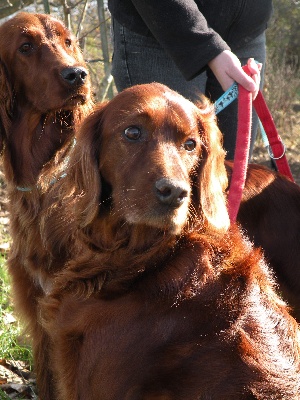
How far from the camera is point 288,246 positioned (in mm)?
3424

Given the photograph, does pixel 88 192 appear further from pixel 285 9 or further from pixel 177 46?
pixel 285 9

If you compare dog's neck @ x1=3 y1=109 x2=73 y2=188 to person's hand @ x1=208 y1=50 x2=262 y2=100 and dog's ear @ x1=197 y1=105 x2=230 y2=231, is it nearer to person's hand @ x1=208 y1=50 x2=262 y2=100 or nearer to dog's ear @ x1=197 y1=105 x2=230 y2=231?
person's hand @ x1=208 y1=50 x2=262 y2=100

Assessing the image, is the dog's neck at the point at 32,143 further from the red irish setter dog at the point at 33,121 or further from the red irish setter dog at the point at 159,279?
the red irish setter dog at the point at 159,279

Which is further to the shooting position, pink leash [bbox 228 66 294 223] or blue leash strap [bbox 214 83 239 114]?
blue leash strap [bbox 214 83 239 114]

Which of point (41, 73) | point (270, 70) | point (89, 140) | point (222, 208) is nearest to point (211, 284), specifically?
point (222, 208)

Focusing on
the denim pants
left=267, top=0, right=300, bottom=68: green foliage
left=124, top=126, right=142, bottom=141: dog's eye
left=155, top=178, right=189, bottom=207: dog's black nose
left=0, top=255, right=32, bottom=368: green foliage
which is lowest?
left=267, top=0, right=300, bottom=68: green foliage

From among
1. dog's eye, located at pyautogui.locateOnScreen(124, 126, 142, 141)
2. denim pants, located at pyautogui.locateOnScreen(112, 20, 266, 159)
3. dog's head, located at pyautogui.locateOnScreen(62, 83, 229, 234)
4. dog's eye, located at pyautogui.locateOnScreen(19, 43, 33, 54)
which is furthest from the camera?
denim pants, located at pyautogui.locateOnScreen(112, 20, 266, 159)

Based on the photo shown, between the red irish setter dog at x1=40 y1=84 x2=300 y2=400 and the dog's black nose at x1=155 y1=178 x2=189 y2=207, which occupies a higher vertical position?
the dog's black nose at x1=155 y1=178 x2=189 y2=207

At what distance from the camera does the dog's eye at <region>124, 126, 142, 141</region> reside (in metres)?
2.52

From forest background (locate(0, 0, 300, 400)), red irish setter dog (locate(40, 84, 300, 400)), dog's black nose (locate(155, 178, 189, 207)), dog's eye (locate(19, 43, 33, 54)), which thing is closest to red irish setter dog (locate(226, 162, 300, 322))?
red irish setter dog (locate(40, 84, 300, 400))

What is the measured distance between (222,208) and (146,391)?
789 mm

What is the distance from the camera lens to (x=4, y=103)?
3.62 meters

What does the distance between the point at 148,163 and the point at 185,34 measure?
3.22 ft

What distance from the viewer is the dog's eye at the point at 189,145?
261 centimetres
